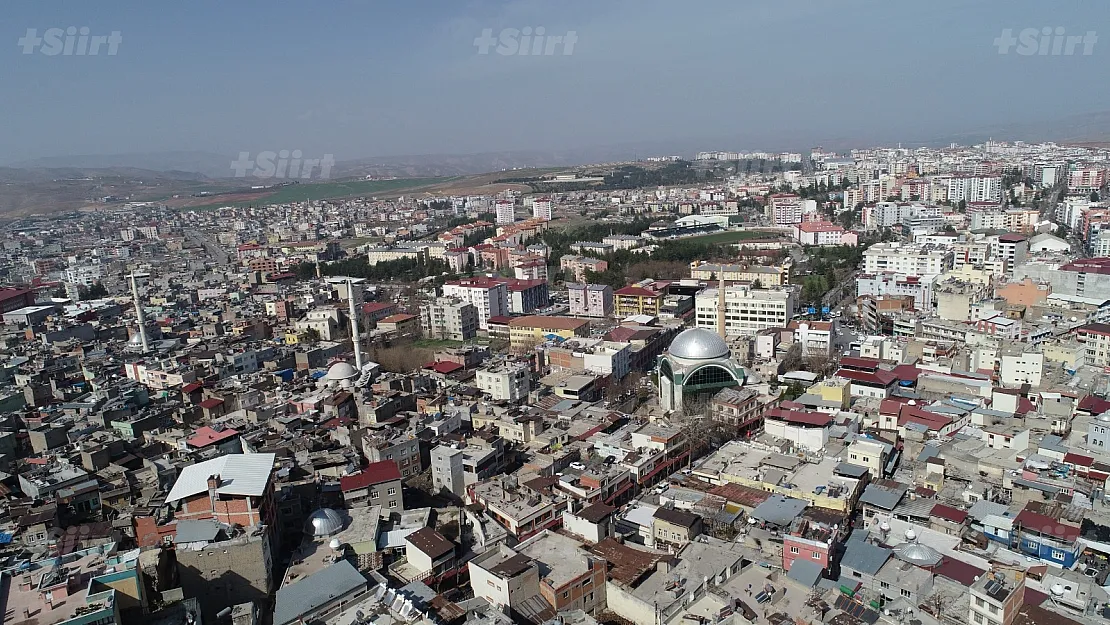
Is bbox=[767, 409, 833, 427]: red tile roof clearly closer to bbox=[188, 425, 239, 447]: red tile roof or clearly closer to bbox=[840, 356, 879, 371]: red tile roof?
bbox=[840, 356, 879, 371]: red tile roof

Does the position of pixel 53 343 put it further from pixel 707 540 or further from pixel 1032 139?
pixel 1032 139

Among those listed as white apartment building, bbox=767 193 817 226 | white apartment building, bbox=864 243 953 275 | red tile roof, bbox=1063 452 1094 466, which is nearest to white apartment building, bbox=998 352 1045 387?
red tile roof, bbox=1063 452 1094 466

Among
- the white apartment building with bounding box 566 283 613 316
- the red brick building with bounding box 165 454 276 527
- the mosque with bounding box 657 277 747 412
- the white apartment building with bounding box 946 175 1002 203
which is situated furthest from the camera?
the white apartment building with bounding box 946 175 1002 203

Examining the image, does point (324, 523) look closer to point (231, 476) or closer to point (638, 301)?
point (231, 476)

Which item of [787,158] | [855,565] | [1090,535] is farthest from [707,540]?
[787,158]

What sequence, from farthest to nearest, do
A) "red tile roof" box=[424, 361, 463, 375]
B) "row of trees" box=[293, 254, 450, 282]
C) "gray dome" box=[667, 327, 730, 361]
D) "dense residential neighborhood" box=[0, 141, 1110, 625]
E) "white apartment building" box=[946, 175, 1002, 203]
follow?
"white apartment building" box=[946, 175, 1002, 203], "row of trees" box=[293, 254, 450, 282], "red tile roof" box=[424, 361, 463, 375], "gray dome" box=[667, 327, 730, 361], "dense residential neighborhood" box=[0, 141, 1110, 625]

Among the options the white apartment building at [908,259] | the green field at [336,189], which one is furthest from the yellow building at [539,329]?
the green field at [336,189]

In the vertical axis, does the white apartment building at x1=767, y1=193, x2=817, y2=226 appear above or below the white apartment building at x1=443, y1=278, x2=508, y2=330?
above

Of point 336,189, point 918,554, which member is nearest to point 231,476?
point 918,554
